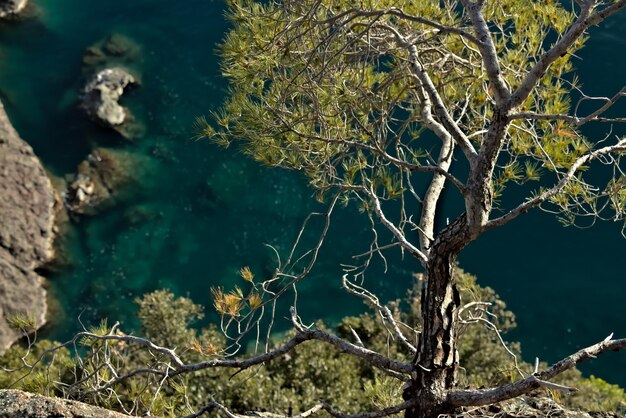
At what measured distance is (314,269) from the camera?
8383 millimetres

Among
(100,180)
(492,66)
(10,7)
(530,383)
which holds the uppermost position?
(10,7)

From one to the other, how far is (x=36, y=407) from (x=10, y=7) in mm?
9251

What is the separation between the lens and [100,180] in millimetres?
9180

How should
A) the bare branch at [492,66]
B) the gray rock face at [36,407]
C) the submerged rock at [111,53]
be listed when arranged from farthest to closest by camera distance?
the submerged rock at [111,53] → the bare branch at [492,66] → the gray rock face at [36,407]

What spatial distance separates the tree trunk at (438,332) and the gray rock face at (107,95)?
279 inches

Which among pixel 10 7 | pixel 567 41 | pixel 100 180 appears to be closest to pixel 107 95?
pixel 100 180

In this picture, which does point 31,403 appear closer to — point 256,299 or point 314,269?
point 256,299

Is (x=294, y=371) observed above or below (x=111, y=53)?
below

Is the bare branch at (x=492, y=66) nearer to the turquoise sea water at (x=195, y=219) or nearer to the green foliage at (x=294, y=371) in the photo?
the green foliage at (x=294, y=371)

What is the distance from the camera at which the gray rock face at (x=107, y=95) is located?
375 inches

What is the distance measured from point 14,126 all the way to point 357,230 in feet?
13.2

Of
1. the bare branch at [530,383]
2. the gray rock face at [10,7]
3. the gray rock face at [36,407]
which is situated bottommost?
the gray rock face at [36,407]

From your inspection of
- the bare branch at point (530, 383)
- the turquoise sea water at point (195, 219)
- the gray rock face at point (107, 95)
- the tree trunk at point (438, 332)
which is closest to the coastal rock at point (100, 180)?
the turquoise sea water at point (195, 219)

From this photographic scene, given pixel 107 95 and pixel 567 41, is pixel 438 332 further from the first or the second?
pixel 107 95
